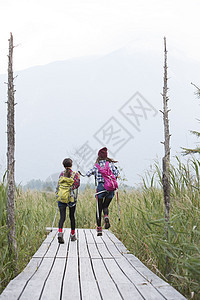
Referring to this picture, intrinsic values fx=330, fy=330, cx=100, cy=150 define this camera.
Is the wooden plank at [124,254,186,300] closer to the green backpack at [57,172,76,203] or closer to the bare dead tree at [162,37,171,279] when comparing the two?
the bare dead tree at [162,37,171,279]

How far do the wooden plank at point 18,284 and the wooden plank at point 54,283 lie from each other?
25cm

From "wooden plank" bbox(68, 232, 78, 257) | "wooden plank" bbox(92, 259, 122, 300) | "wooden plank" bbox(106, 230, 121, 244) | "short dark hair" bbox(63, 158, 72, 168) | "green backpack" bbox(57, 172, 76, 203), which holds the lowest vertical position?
"wooden plank" bbox(92, 259, 122, 300)

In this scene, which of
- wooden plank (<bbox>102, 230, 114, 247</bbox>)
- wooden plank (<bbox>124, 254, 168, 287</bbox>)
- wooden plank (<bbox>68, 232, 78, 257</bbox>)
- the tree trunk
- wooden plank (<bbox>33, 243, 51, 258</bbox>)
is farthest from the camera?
wooden plank (<bbox>102, 230, 114, 247</bbox>)

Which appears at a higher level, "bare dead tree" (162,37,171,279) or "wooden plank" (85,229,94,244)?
"bare dead tree" (162,37,171,279)

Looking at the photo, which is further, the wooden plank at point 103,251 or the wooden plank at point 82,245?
the wooden plank at point 82,245

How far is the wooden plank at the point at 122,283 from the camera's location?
3.24 metres

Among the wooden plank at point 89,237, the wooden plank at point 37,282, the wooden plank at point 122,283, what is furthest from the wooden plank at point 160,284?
the wooden plank at point 89,237

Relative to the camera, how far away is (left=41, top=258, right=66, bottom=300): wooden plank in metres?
3.24

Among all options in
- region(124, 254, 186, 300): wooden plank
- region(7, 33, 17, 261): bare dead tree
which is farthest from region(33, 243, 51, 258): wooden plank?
region(124, 254, 186, 300): wooden plank

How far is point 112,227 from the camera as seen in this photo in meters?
7.91

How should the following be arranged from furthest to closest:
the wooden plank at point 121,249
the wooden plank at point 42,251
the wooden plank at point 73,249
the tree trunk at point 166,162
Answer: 1. the wooden plank at point 121,249
2. the wooden plank at point 73,249
3. the wooden plank at point 42,251
4. the tree trunk at point 166,162

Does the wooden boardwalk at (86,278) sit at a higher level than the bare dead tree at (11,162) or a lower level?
lower

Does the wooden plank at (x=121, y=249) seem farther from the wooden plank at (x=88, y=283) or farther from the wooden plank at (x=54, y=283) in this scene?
the wooden plank at (x=54, y=283)

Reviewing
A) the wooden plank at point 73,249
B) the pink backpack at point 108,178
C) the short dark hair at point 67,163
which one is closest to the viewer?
the wooden plank at point 73,249
